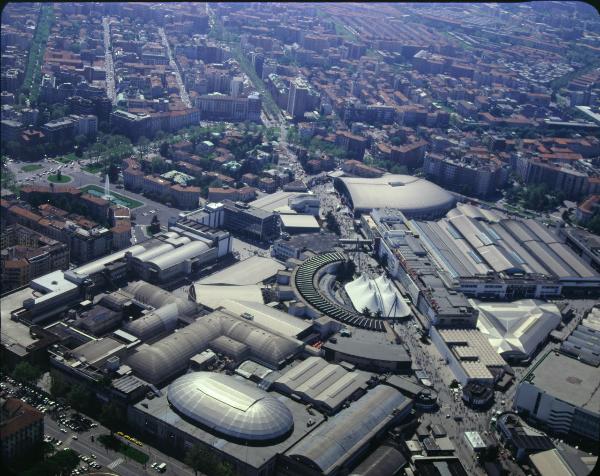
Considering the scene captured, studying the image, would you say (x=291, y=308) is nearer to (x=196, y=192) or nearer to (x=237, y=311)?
(x=237, y=311)

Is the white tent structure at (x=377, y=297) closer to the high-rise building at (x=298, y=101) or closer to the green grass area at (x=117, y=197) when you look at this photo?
the green grass area at (x=117, y=197)

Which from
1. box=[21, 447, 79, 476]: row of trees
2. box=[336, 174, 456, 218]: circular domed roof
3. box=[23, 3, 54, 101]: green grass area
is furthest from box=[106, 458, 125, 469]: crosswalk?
box=[23, 3, 54, 101]: green grass area

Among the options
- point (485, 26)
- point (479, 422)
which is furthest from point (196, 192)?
point (485, 26)

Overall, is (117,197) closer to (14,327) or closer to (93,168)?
(93,168)

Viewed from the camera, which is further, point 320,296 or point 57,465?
point 320,296

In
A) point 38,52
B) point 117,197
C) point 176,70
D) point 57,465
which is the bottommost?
point 117,197

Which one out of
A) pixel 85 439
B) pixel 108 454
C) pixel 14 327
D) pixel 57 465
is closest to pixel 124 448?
pixel 108 454
